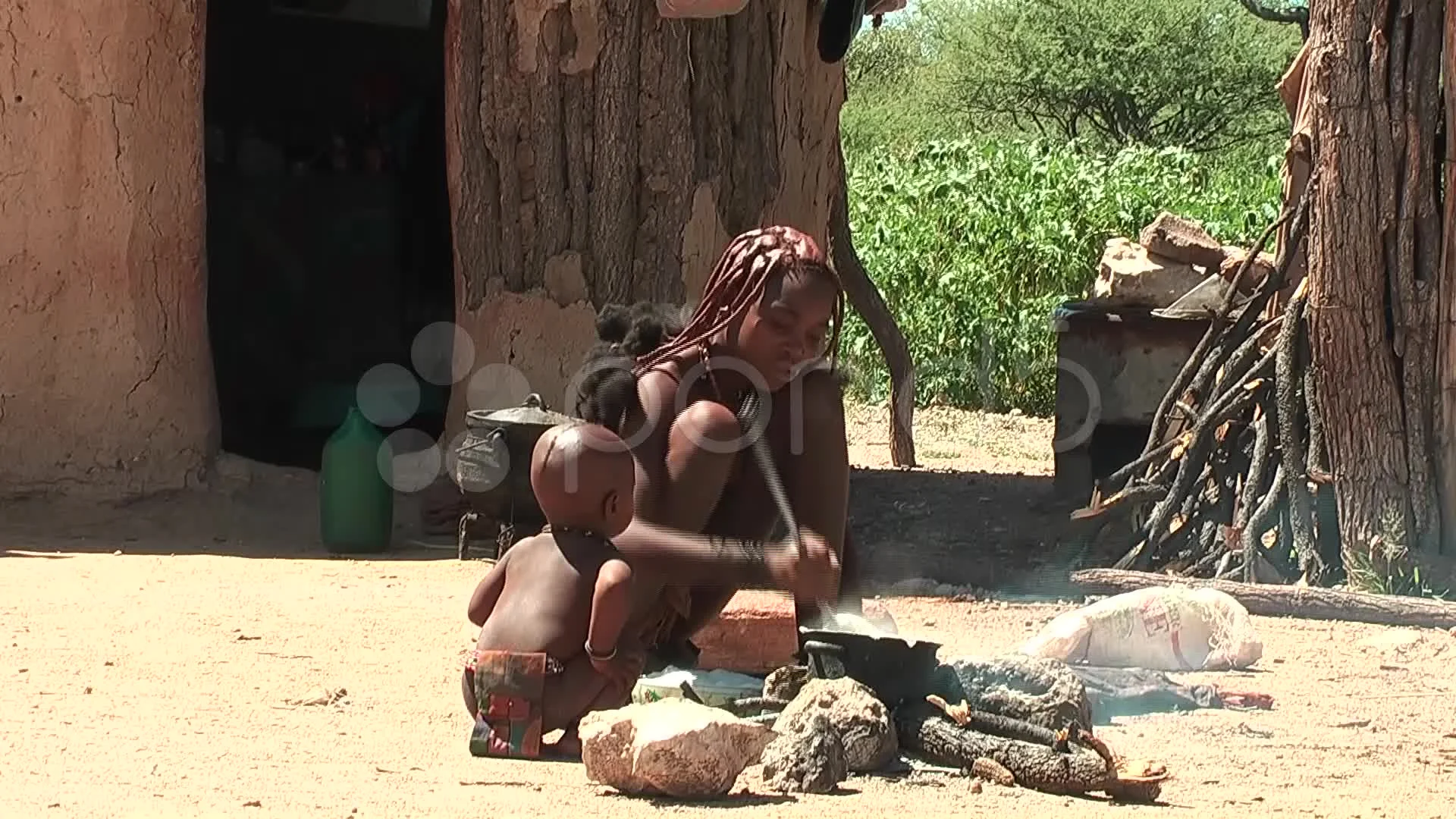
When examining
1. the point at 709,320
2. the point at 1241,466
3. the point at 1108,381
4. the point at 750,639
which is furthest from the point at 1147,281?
the point at 709,320

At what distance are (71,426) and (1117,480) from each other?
384cm

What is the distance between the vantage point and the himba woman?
150 inches

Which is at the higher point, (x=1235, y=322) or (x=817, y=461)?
(x=1235, y=322)

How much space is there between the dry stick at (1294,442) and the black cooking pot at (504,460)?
2343mm

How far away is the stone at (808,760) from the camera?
3545 millimetres

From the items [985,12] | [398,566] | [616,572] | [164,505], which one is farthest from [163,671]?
[985,12]

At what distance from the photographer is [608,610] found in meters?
3.61

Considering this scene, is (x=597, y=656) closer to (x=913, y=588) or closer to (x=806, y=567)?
(x=806, y=567)

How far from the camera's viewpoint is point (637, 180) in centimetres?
730

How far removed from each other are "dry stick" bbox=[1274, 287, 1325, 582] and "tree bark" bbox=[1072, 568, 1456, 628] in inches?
10.9

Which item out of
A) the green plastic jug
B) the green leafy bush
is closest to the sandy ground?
the green plastic jug

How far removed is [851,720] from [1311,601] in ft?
9.18

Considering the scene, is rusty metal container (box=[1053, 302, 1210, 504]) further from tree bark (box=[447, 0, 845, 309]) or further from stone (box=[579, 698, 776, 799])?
stone (box=[579, 698, 776, 799])

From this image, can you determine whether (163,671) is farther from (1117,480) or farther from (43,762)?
(1117,480)
